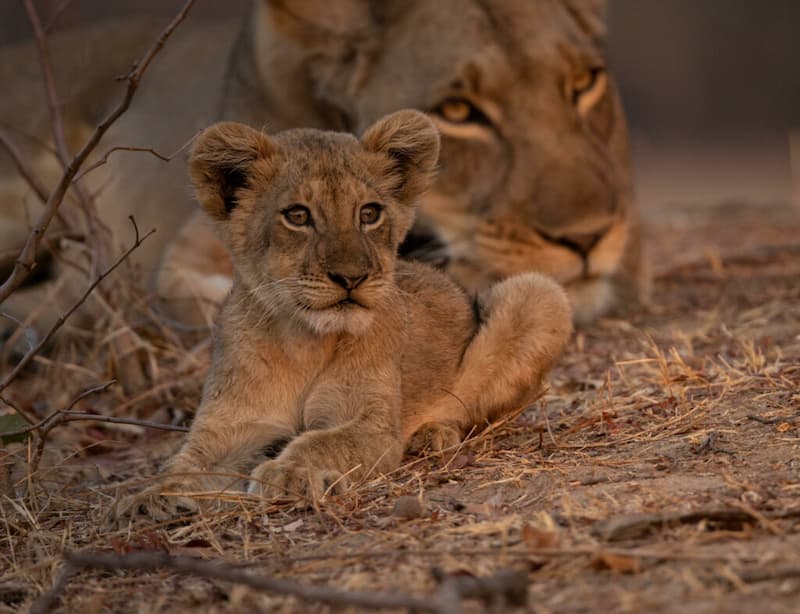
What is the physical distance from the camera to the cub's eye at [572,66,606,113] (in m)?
5.73

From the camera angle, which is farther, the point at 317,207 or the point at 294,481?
the point at 317,207

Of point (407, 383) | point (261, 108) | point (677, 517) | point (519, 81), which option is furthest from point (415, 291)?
point (261, 108)

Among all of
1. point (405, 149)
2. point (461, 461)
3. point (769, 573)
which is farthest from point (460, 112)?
point (769, 573)

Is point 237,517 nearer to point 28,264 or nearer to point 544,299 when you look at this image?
point 28,264

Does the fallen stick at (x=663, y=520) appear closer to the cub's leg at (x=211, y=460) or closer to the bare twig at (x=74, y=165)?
the cub's leg at (x=211, y=460)

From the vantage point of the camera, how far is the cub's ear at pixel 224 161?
3455mm

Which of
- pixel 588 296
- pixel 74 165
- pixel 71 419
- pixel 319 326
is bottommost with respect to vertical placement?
pixel 588 296

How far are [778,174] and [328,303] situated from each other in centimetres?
1026

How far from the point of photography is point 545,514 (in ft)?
8.96

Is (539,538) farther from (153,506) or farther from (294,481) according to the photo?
(153,506)

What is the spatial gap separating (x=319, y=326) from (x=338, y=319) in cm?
5

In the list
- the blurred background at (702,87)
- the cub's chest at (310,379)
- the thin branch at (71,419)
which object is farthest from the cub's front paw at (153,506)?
the blurred background at (702,87)

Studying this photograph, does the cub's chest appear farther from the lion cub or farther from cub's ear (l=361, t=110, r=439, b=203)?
cub's ear (l=361, t=110, r=439, b=203)

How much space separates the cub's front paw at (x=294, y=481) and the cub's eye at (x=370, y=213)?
0.67 metres
